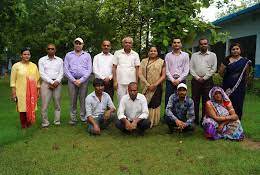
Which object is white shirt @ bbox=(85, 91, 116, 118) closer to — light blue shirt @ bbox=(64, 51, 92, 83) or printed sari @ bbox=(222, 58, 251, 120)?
light blue shirt @ bbox=(64, 51, 92, 83)

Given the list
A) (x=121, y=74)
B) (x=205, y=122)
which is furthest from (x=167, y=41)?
(x=205, y=122)

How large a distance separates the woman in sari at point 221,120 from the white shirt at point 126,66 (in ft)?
5.58

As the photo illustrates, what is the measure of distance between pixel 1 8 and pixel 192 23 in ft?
23.3

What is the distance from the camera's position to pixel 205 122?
7371 millimetres

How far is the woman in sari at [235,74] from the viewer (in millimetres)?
7684

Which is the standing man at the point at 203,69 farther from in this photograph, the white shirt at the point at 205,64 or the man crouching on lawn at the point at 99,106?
the man crouching on lawn at the point at 99,106

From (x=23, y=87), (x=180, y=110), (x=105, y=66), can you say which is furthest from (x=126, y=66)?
(x=23, y=87)

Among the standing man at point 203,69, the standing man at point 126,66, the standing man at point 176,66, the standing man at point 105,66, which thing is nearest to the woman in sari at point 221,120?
the standing man at point 203,69

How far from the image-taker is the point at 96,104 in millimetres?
7984

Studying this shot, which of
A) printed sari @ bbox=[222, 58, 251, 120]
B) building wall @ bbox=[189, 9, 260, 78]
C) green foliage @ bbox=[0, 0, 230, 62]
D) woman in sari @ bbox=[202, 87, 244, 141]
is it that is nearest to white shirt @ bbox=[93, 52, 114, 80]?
green foliage @ bbox=[0, 0, 230, 62]

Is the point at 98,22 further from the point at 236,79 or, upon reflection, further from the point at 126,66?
the point at 236,79

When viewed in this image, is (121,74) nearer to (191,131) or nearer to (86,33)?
(191,131)

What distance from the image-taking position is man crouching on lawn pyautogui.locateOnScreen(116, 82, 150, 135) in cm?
748

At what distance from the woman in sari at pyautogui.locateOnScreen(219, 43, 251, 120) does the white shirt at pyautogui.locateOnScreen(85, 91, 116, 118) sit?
2.32 m
